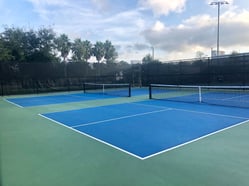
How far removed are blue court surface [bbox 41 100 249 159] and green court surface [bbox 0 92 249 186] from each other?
224 millimetres

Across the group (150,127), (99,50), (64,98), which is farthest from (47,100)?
(99,50)

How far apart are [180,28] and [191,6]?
9546 millimetres

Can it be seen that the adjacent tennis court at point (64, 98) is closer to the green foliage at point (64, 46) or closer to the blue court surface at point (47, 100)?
the blue court surface at point (47, 100)

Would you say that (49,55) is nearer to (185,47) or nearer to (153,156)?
(185,47)

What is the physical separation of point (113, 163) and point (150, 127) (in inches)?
86.7

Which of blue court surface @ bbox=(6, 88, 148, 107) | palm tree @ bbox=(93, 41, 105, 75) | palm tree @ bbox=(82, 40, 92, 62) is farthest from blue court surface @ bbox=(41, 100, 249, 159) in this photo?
palm tree @ bbox=(93, 41, 105, 75)

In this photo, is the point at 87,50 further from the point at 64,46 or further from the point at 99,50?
the point at 64,46

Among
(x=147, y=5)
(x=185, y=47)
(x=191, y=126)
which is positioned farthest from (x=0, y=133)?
(x=185, y=47)

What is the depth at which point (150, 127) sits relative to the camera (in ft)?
17.2

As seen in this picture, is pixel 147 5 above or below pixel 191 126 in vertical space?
above

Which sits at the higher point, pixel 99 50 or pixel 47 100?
pixel 99 50

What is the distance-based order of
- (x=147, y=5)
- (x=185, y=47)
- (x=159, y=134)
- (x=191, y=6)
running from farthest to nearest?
(x=185, y=47)
(x=147, y=5)
(x=191, y=6)
(x=159, y=134)

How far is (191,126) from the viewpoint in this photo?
526cm

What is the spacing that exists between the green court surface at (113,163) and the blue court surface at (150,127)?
0.73 ft
